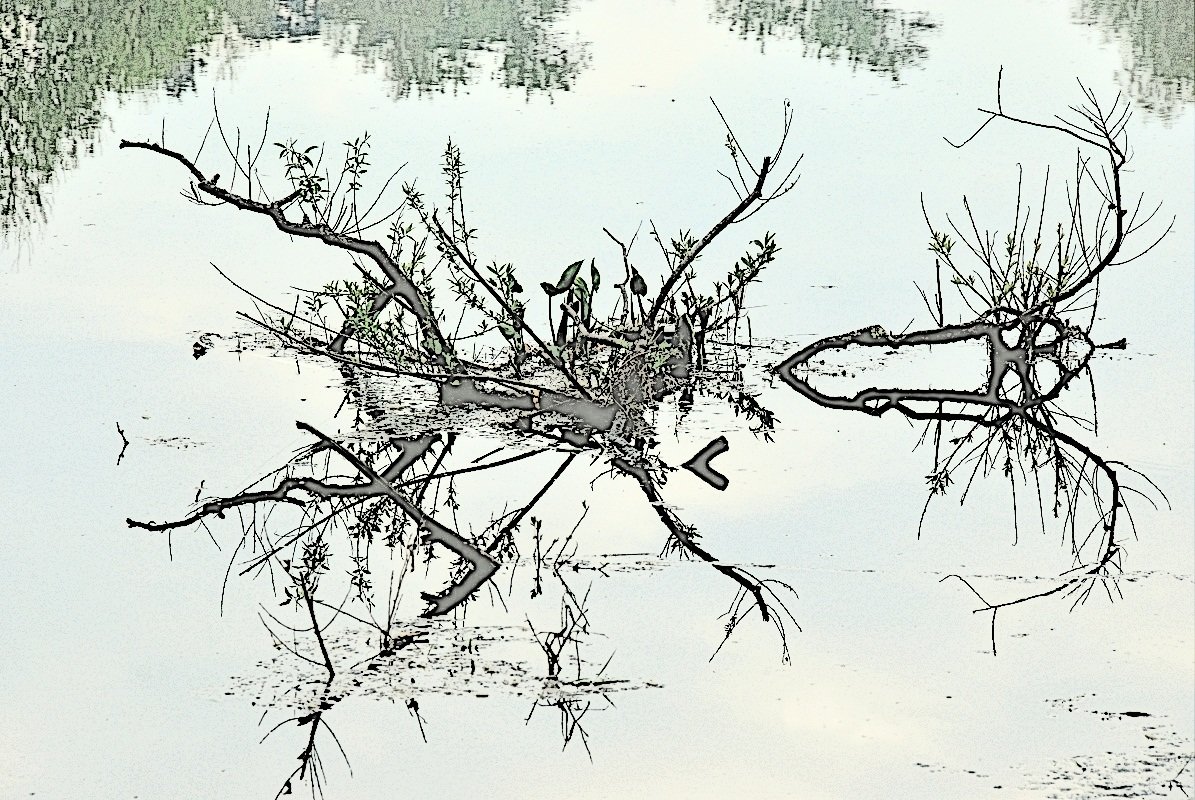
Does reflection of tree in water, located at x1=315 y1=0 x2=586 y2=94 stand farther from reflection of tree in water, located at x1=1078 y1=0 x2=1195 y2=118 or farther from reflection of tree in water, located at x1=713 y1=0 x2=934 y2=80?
reflection of tree in water, located at x1=1078 y1=0 x2=1195 y2=118

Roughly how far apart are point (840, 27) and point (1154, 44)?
1394mm

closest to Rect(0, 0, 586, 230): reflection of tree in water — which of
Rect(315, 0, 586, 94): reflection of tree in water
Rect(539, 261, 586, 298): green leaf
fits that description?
Rect(315, 0, 586, 94): reflection of tree in water

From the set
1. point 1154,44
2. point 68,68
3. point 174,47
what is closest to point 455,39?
point 174,47

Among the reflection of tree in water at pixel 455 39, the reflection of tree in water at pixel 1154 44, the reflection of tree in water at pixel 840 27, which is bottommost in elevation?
the reflection of tree in water at pixel 455 39

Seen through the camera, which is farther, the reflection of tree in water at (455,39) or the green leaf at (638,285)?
the reflection of tree in water at (455,39)

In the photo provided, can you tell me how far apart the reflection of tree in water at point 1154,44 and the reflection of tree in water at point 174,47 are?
7.23 feet

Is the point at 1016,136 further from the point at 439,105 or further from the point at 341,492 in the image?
the point at 341,492

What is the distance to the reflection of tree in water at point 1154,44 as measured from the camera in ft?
23.1

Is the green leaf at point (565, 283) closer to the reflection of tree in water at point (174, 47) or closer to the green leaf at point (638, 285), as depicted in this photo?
the green leaf at point (638, 285)

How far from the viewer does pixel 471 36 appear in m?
8.17

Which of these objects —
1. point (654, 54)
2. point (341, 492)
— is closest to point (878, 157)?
point (654, 54)

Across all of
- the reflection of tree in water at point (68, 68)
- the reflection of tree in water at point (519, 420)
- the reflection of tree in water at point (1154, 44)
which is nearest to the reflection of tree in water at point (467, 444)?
the reflection of tree in water at point (519, 420)

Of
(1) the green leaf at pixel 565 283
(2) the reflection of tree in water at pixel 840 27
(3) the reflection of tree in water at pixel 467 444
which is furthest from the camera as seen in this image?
(2) the reflection of tree in water at pixel 840 27

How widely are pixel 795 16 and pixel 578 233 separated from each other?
13.3ft
